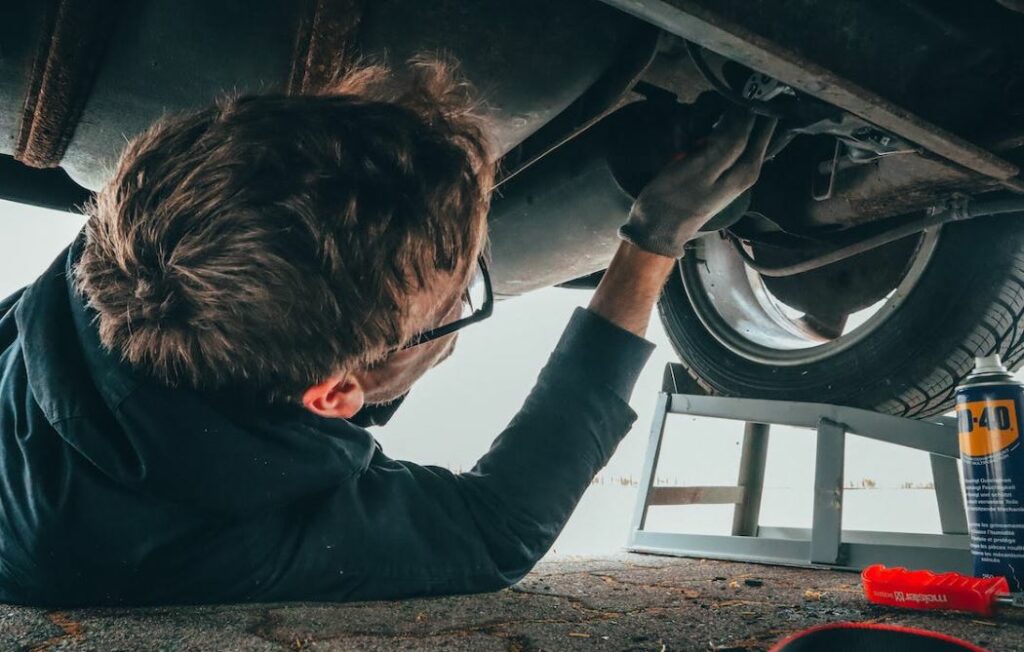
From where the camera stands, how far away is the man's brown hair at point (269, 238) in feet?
2.22

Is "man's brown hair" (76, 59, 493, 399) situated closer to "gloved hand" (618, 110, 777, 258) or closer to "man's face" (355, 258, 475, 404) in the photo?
"man's face" (355, 258, 475, 404)

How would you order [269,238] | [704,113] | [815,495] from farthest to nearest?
1. [815,495]
2. [704,113]
3. [269,238]

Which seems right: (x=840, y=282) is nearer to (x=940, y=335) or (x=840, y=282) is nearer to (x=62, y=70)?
(x=940, y=335)

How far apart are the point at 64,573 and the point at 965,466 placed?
1.07 m

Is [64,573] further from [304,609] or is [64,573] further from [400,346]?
[400,346]

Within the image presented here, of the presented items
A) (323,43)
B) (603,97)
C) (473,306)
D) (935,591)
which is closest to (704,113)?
(603,97)

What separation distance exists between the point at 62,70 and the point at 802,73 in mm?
749

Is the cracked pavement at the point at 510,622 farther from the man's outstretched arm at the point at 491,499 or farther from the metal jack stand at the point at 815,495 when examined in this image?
the metal jack stand at the point at 815,495

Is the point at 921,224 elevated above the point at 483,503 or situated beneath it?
elevated above

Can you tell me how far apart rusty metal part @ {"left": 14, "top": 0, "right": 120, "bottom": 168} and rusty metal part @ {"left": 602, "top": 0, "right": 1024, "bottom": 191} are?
491 mm

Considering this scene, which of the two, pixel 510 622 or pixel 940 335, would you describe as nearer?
pixel 510 622

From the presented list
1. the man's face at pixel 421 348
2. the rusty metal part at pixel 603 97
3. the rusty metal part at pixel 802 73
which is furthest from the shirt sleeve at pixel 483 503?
the rusty metal part at pixel 802 73

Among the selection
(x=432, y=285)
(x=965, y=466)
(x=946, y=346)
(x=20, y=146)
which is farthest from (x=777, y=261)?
(x=20, y=146)

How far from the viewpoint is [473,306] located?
913mm
